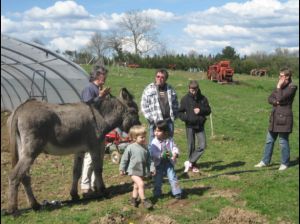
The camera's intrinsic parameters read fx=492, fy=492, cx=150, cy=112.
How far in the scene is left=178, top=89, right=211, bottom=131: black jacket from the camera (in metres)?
10.6

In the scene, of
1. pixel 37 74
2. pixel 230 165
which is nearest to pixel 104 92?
pixel 230 165

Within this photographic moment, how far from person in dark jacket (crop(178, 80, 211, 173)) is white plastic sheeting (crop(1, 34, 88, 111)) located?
649 cm

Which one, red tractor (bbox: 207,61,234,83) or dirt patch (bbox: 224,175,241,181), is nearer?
dirt patch (bbox: 224,175,241,181)

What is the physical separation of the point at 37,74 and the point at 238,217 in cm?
1473

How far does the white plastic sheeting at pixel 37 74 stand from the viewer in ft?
56.0

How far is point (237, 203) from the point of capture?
819cm

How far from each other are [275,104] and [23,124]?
5612 millimetres

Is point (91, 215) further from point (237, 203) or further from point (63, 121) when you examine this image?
point (237, 203)

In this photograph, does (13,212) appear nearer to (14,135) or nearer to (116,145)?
(14,135)

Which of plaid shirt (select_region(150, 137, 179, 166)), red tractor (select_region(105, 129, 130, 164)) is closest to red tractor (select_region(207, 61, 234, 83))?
red tractor (select_region(105, 129, 130, 164))

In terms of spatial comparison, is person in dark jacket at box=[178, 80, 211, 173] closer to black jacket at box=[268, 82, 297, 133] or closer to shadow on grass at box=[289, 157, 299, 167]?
black jacket at box=[268, 82, 297, 133]

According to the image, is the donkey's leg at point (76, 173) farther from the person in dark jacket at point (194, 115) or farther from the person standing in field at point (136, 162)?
the person in dark jacket at point (194, 115)

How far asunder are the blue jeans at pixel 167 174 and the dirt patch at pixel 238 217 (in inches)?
36.9

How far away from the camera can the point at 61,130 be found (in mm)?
8320
